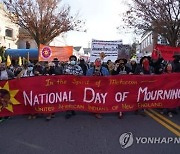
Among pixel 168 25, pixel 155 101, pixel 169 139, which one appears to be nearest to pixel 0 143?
pixel 169 139

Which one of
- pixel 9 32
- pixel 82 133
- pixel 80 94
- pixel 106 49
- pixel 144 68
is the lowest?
pixel 82 133

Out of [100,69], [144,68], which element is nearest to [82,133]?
[100,69]

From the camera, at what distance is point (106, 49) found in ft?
48.7

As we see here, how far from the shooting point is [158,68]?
43.2 feet

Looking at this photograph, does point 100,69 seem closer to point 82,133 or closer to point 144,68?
point 144,68

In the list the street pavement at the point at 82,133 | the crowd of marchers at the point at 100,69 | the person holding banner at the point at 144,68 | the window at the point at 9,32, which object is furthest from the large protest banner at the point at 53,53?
the window at the point at 9,32

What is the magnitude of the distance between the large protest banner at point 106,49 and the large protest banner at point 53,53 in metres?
4.00

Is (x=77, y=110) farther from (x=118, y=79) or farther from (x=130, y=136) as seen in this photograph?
(x=130, y=136)

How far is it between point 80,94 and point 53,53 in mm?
8648

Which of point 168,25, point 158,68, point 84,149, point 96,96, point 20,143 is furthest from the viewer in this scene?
point 168,25

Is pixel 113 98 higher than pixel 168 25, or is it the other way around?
pixel 168 25

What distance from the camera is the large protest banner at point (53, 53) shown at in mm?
18234

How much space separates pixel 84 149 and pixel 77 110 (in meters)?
3.47

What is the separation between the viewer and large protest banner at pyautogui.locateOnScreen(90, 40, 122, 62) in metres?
14.7
